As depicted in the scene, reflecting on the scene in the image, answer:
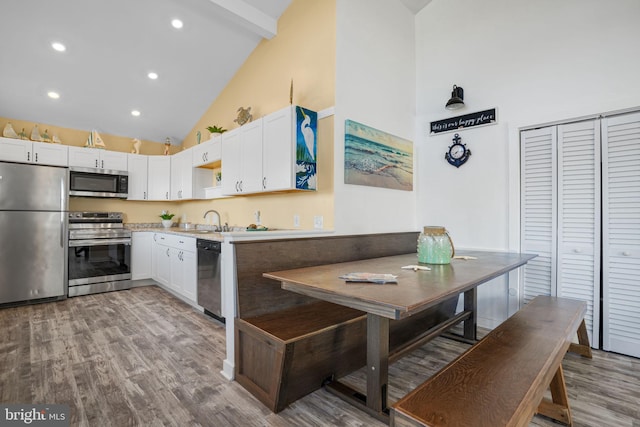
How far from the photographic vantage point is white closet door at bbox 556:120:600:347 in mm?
2689

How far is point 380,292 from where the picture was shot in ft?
4.66

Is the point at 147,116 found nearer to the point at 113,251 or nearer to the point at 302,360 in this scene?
the point at 113,251

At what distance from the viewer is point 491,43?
3271 mm

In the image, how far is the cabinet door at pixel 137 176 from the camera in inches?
203

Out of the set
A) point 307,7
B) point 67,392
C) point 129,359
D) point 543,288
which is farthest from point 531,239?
point 67,392

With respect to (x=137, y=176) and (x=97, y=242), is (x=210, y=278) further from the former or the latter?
(x=137, y=176)

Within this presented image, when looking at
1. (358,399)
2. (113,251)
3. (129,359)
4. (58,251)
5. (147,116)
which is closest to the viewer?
(358,399)

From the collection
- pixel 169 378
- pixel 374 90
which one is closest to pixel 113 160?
pixel 169 378

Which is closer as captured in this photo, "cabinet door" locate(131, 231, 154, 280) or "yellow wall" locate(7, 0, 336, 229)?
"yellow wall" locate(7, 0, 336, 229)

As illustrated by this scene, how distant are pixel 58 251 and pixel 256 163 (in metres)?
3.15

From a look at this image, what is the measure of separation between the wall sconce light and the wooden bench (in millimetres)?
2289

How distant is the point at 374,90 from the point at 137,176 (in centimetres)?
428

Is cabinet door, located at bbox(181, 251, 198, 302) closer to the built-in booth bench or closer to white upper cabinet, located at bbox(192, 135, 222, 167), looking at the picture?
white upper cabinet, located at bbox(192, 135, 222, 167)

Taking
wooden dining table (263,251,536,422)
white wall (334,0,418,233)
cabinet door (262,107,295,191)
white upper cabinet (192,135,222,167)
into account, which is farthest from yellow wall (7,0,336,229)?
wooden dining table (263,251,536,422)
